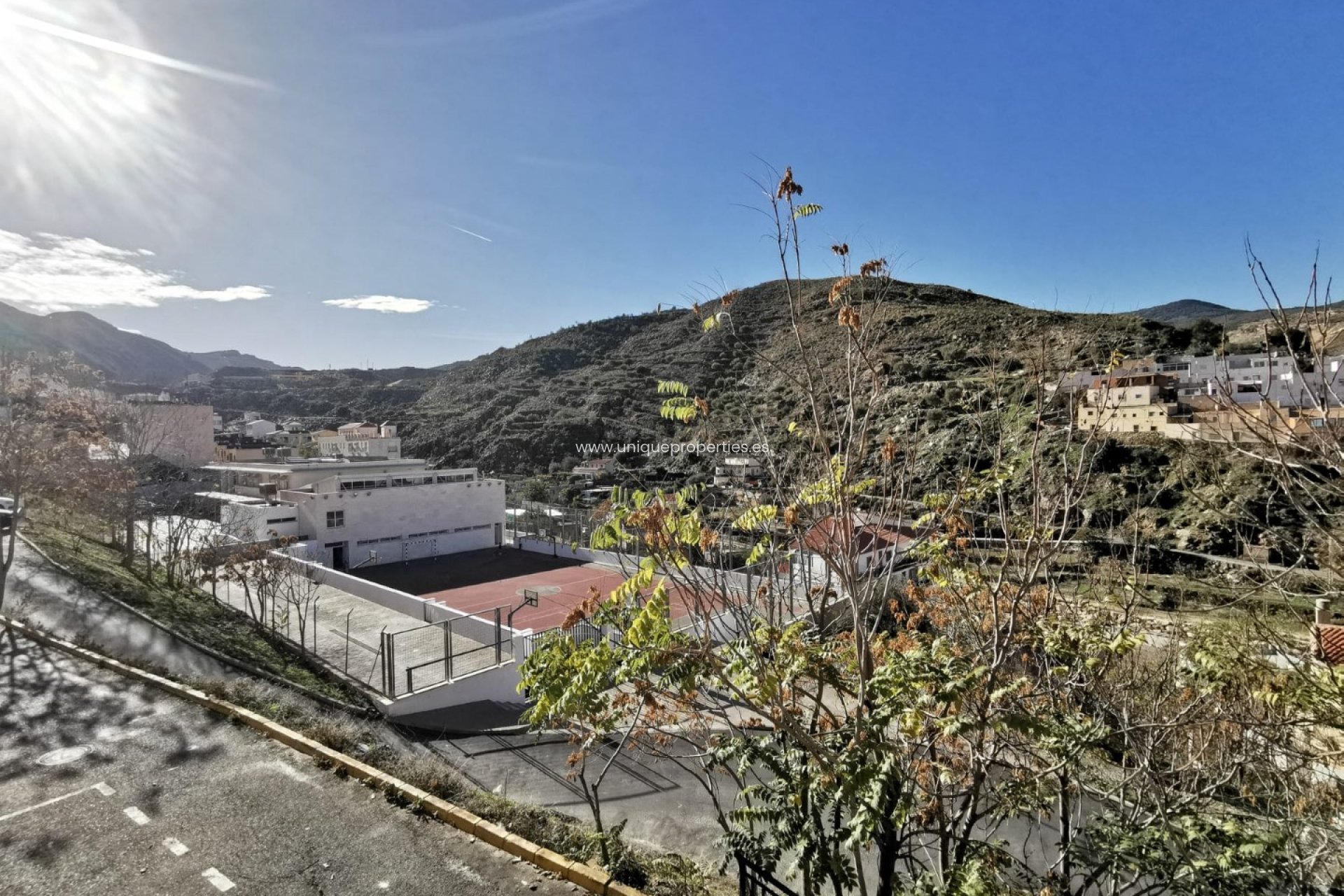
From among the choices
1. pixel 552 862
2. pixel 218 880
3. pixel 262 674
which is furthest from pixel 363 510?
pixel 552 862

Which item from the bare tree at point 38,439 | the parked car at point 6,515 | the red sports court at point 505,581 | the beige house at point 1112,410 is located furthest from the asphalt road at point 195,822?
the parked car at point 6,515

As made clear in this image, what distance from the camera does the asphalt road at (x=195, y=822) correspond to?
5059 mm

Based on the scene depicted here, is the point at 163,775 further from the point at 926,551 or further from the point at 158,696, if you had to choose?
the point at 926,551

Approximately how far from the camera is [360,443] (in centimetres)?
5034

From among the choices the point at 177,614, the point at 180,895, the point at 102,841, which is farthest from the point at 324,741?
the point at 177,614

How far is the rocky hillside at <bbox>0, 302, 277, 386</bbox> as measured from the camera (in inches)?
3388

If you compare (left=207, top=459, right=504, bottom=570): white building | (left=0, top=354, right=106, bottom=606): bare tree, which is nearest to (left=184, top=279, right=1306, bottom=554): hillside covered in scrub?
(left=207, top=459, right=504, bottom=570): white building

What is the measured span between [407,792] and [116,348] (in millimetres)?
142982

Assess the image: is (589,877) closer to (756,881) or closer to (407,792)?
(756,881)

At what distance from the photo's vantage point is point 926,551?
5.13 metres

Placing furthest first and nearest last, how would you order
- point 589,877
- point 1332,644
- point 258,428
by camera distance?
1. point 258,428
2. point 1332,644
3. point 589,877

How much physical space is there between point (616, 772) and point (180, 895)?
517cm

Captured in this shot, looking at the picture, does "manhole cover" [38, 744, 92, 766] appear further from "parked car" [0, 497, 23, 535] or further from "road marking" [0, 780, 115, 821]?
"parked car" [0, 497, 23, 535]

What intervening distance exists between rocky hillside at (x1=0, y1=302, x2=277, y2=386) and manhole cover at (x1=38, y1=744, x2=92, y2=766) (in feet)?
297
